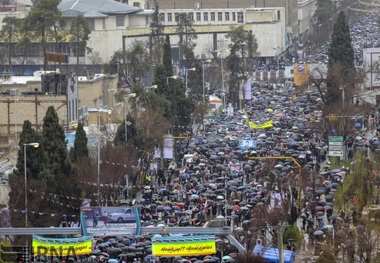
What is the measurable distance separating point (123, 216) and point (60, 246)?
2117mm

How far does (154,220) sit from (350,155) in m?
18.9

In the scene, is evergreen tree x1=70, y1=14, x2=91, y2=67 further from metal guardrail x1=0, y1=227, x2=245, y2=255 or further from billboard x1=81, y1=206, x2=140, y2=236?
metal guardrail x1=0, y1=227, x2=245, y2=255

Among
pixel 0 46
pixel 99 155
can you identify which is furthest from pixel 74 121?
pixel 0 46

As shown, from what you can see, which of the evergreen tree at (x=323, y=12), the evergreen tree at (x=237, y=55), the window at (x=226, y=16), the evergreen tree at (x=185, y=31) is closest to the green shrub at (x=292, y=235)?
the evergreen tree at (x=237, y=55)

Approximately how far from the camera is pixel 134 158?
69.7m

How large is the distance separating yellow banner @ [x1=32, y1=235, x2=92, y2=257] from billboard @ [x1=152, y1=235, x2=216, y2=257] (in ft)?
6.66

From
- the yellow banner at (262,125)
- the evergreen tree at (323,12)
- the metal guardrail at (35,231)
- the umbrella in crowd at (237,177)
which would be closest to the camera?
the metal guardrail at (35,231)

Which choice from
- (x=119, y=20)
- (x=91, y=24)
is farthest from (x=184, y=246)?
(x=119, y=20)

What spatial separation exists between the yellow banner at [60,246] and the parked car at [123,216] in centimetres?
98

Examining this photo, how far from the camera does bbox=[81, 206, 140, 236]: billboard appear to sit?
49.3 meters

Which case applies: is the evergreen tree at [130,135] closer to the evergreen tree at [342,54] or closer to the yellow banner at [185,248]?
the yellow banner at [185,248]

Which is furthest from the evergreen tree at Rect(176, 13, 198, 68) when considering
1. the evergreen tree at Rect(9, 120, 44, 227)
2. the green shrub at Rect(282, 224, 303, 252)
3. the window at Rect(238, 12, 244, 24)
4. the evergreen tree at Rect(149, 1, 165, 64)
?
the green shrub at Rect(282, 224, 303, 252)

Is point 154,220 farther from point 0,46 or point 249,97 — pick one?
point 0,46

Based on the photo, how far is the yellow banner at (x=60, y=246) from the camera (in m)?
48.2
